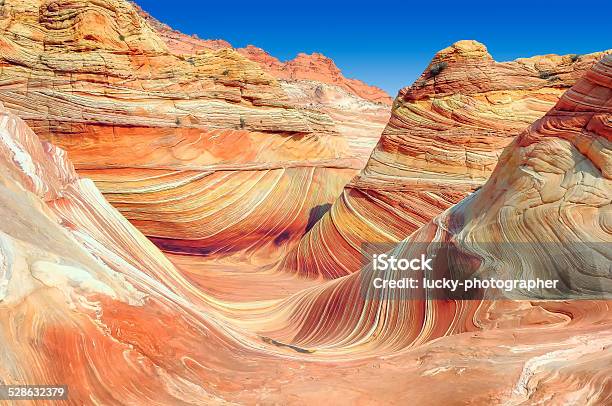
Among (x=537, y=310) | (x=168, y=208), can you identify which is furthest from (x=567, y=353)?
(x=168, y=208)

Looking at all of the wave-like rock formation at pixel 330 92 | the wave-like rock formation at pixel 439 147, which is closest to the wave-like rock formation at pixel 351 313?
the wave-like rock formation at pixel 439 147

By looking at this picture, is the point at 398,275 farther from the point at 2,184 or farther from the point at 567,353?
the point at 2,184

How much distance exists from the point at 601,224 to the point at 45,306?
11.9 feet

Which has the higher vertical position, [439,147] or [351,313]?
[439,147]

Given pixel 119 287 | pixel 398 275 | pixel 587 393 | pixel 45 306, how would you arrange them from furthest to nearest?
pixel 398 275
pixel 119 287
pixel 45 306
pixel 587 393

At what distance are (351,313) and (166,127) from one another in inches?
253

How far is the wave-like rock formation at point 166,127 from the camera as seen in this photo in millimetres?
9445

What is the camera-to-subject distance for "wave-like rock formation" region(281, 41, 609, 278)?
27.2 feet

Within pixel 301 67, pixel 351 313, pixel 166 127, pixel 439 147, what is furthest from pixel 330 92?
Answer: pixel 351 313

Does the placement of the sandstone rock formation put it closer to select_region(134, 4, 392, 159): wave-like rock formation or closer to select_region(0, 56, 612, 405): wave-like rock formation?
select_region(134, 4, 392, 159): wave-like rock formation

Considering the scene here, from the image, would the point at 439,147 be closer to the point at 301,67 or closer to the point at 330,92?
the point at 330,92

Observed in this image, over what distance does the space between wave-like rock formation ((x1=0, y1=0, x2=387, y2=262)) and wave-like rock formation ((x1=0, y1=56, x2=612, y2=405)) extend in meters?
4.50

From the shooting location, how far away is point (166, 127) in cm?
998

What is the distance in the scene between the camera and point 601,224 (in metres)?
3.68
